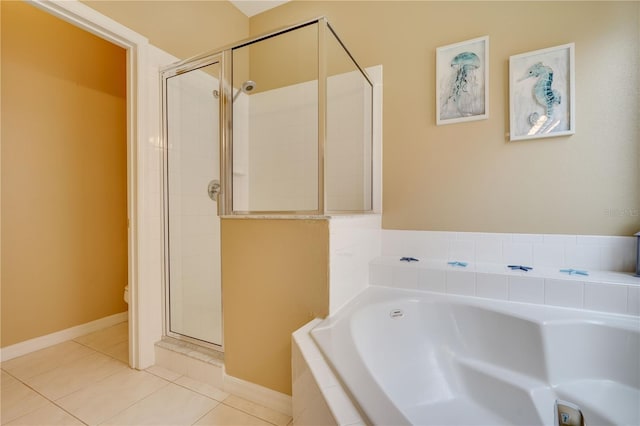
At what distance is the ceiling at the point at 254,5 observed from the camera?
2377mm

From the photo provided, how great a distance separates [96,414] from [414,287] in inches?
64.3

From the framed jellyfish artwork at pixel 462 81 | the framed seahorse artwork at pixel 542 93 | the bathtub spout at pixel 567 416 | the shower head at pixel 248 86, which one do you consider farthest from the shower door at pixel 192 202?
the framed seahorse artwork at pixel 542 93

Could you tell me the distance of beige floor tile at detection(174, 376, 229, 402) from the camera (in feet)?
4.48

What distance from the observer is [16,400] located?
1.32 m

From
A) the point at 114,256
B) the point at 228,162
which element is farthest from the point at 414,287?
the point at 114,256

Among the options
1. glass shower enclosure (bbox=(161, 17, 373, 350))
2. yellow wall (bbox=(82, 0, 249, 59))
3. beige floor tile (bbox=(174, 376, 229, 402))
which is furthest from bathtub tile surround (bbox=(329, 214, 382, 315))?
yellow wall (bbox=(82, 0, 249, 59))

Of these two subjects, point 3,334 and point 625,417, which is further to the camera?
point 3,334

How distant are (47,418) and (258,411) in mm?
914

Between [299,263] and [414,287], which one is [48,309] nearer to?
[299,263]

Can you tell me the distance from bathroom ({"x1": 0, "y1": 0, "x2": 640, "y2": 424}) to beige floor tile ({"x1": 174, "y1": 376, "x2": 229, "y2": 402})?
0.14 metres

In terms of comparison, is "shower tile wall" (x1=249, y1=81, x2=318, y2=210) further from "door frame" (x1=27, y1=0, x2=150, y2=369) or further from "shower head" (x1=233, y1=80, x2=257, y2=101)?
"door frame" (x1=27, y1=0, x2=150, y2=369)

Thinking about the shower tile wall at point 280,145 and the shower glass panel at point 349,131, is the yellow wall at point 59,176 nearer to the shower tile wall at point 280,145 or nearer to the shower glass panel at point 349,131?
the shower tile wall at point 280,145

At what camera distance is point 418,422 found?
1.02m

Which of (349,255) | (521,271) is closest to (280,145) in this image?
(349,255)
